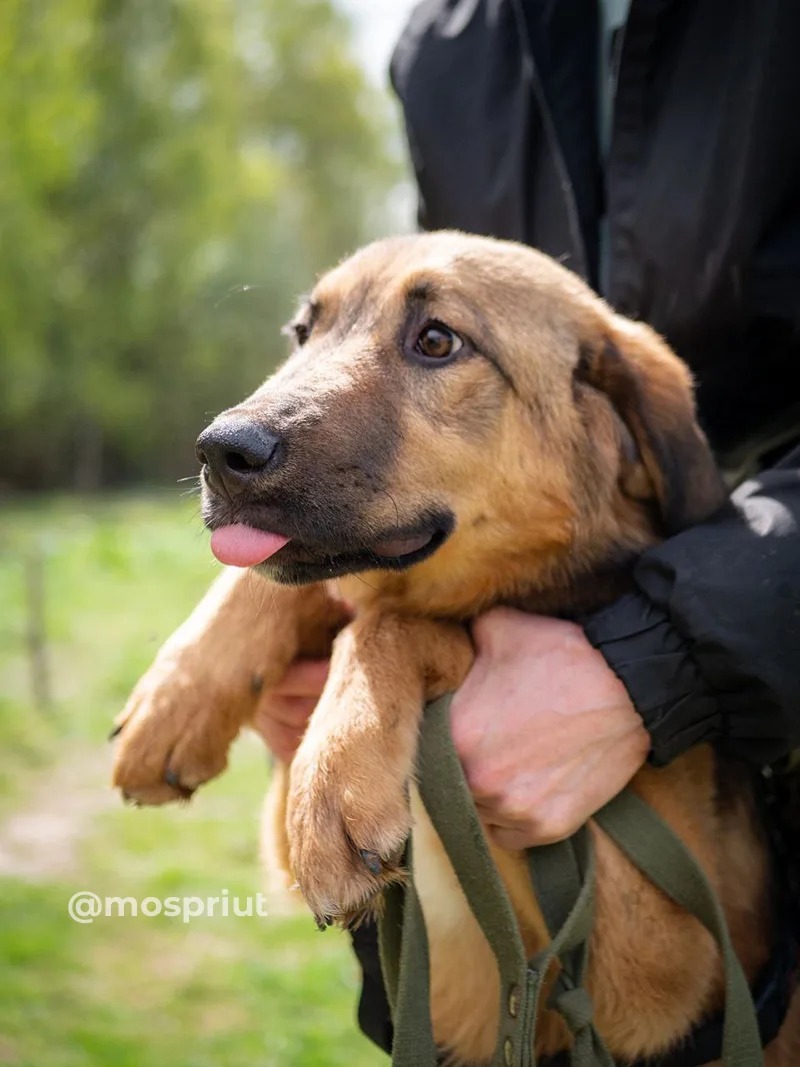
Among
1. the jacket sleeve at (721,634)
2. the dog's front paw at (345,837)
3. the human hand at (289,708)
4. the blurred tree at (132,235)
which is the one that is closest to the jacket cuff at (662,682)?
the jacket sleeve at (721,634)

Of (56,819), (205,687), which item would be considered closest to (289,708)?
(205,687)

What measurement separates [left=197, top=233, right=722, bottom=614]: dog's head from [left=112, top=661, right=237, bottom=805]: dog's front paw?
1.27 feet

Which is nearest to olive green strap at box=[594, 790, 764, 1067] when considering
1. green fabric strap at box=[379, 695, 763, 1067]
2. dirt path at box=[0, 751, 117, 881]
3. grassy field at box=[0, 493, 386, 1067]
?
green fabric strap at box=[379, 695, 763, 1067]

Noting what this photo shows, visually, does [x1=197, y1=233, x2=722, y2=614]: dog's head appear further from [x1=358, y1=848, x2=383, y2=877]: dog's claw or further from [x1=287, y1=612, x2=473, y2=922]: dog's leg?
[x1=358, y1=848, x2=383, y2=877]: dog's claw

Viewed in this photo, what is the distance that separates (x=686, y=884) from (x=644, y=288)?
4.90 feet

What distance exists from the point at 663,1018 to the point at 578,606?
0.91 m

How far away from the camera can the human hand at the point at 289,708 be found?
246 cm

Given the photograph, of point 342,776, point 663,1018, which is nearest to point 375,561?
point 342,776

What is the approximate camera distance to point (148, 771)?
224 centimetres

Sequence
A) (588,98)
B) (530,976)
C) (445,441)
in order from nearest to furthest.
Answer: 1. (530,976)
2. (445,441)
3. (588,98)

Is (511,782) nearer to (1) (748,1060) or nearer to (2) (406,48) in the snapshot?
(1) (748,1060)

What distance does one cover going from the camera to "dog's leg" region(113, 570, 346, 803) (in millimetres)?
2248

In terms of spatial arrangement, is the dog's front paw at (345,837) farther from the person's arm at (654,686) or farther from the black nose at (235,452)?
the black nose at (235,452)

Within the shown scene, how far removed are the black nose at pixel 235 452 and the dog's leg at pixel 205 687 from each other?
0.45 meters
